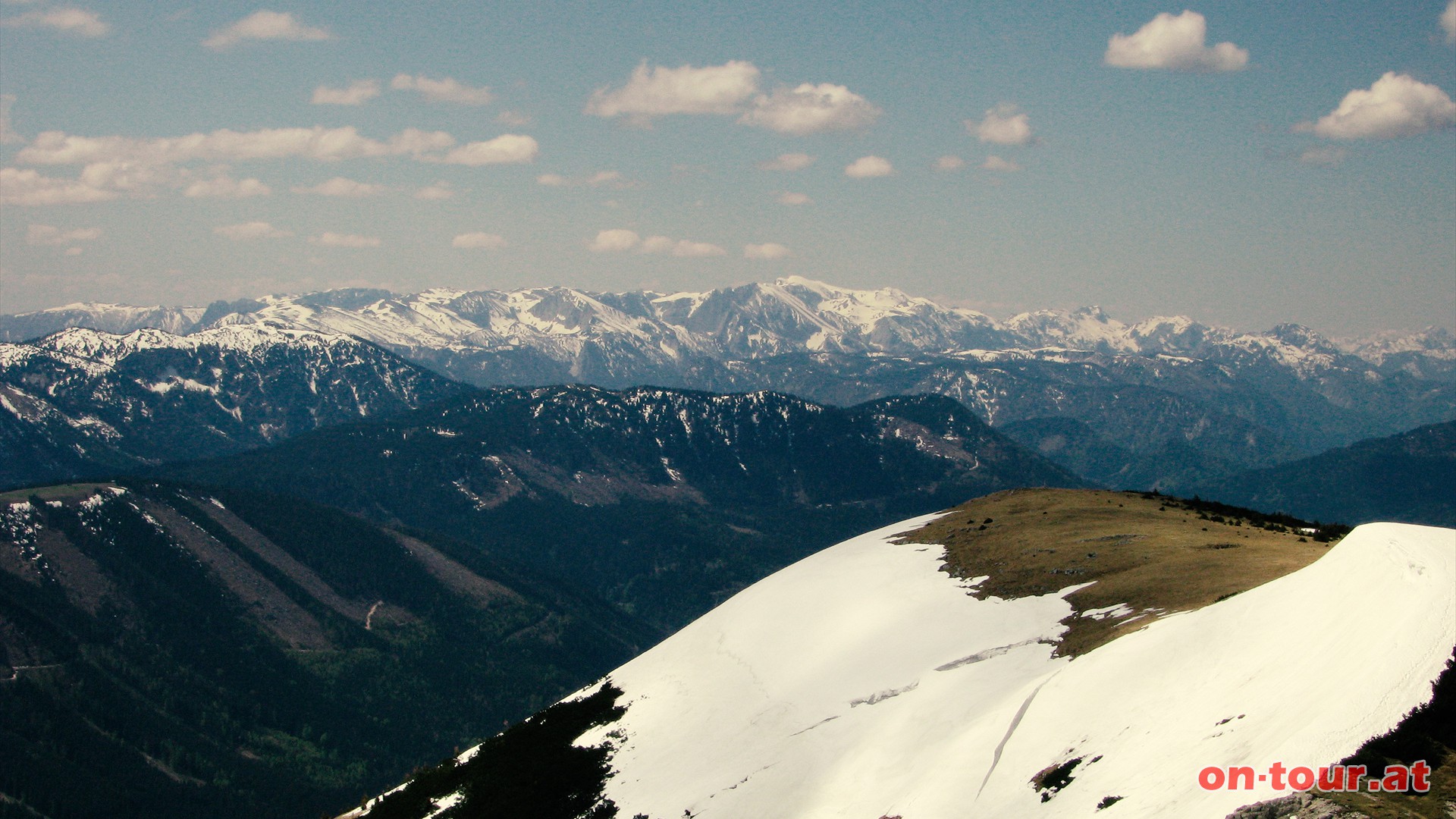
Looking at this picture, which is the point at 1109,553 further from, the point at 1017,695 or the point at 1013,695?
the point at 1017,695

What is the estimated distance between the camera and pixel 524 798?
2421 inches

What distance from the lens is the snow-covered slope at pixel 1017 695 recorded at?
35469 millimetres

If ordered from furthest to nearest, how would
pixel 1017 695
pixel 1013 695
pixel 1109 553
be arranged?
pixel 1109 553 → pixel 1013 695 → pixel 1017 695

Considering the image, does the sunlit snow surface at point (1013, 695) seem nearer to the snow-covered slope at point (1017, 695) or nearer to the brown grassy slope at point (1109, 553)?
the snow-covered slope at point (1017, 695)

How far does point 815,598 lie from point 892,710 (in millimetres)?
22904

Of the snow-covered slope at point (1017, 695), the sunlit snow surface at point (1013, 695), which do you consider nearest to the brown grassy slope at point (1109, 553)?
the snow-covered slope at point (1017, 695)

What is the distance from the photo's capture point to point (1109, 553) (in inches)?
2783

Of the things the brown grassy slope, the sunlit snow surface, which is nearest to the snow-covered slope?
the sunlit snow surface

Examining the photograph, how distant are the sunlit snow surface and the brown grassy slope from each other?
7.24 ft

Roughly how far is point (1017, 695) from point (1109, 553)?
24.8 m

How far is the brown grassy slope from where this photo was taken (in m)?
56.7

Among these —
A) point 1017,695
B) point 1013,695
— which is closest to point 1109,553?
point 1013,695

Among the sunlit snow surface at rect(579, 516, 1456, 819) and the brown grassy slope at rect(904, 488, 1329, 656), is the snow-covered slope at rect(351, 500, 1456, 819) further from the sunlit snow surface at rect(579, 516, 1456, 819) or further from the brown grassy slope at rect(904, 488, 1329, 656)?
the brown grassy slope at rect(904, 488, 1329, 656)

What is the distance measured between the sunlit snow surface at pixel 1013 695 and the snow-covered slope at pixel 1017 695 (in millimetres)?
115
